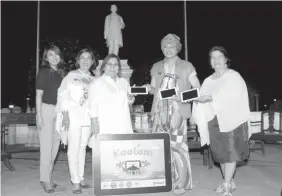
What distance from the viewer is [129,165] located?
2789mm

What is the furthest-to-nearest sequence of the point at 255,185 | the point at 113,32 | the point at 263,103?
1. the point at 263,103
2. the point at 113,32
3. the point at 255,185

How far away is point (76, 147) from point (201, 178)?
161 cm

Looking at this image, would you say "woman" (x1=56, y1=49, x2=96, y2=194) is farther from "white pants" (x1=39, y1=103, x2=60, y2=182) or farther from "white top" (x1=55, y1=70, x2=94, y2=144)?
"white pants" (x1=39, y1=103, x2=60, y2=182)

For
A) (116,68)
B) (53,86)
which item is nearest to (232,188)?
(116,68)

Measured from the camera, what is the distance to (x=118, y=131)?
2.88 m

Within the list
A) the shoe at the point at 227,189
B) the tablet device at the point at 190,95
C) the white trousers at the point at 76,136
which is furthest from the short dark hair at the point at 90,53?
the shoe at the point at 227,189

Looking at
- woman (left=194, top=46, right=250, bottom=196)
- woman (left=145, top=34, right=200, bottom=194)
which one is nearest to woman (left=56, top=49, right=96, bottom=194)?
woman (left=145, top=34, right=200, bottom=194)

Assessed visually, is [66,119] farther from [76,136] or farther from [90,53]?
[90,53]

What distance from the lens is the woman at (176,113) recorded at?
10.3ft

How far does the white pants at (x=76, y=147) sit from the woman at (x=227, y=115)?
1.16 metres

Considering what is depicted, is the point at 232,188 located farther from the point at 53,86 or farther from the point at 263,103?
the point at 263,103

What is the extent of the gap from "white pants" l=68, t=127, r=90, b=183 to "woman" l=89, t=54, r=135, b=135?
36cm

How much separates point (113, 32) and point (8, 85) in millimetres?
15529

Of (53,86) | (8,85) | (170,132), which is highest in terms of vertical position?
(8,85)
